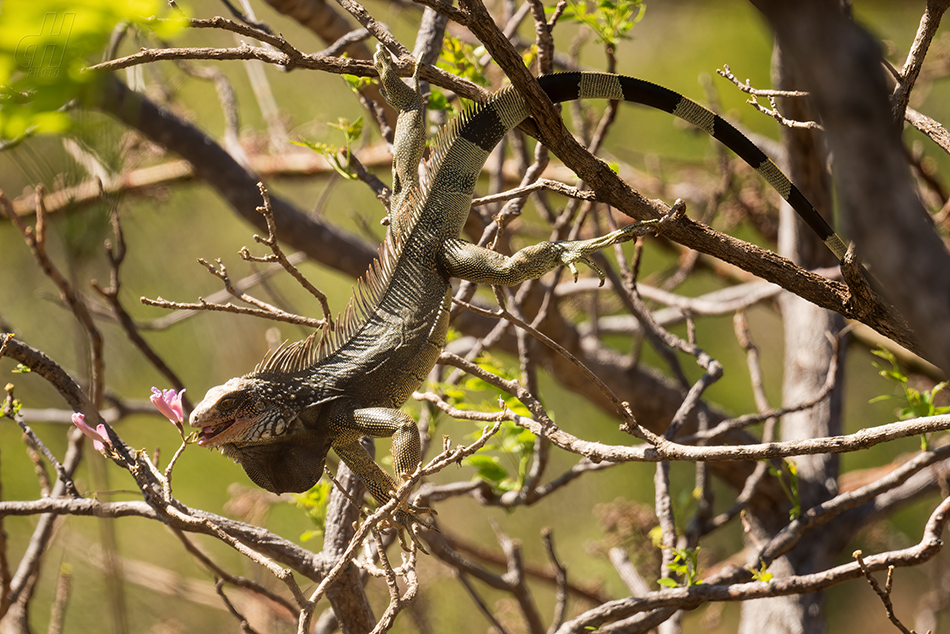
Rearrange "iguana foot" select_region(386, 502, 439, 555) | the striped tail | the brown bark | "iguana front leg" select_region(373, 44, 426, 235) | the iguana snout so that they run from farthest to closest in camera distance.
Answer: "iguana front leg" select_region(373, 44, 426, 235) → the striped tail → "iguana foot" select_region(386, 502, 439, 555) → the iguana snout → the brown bark

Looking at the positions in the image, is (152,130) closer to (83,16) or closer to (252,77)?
(252,77)

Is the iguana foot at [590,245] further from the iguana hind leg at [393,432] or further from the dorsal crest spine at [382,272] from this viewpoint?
the iguana hind leg at [393,432]

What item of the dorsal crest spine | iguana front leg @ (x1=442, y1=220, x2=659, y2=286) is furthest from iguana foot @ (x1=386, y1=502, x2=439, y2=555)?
iguana front leg @ (x1=442, y1=220, x2=659, y2=286)

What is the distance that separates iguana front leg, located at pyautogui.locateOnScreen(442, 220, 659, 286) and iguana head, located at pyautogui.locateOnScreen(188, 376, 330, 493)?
42 centimetres

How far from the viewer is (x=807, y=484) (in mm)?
2949

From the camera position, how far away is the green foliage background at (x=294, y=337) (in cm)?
441

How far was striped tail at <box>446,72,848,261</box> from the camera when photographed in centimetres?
158

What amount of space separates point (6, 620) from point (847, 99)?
311 centimetres

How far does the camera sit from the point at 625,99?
1.70 m

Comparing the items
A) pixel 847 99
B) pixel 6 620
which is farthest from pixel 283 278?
pixel 847 99

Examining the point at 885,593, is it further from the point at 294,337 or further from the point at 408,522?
the point at 294,337

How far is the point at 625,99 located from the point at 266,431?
1.08 meters
